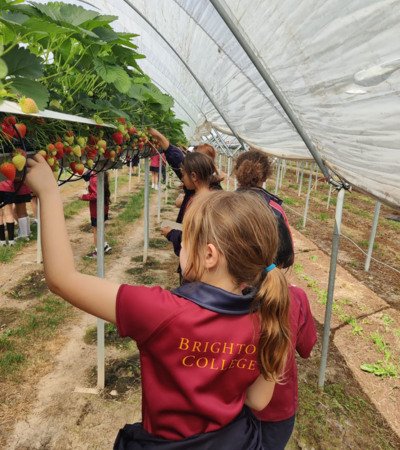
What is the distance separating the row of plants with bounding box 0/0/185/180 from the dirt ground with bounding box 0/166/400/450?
80.4 inches

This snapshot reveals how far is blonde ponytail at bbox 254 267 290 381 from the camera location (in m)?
1.11

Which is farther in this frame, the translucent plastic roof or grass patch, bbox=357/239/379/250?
grass patch, bbox=357/239/379/250

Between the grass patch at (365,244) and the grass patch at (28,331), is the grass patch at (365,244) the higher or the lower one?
the lower one

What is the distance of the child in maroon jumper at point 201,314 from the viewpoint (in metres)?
1.01

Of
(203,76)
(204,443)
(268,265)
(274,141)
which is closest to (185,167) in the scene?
(274,141)

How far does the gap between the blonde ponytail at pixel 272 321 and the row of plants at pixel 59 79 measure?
2.54 feet

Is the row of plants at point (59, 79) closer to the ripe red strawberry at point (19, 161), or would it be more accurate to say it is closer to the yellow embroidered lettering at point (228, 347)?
the ripe red strawberry at point (19, 161)

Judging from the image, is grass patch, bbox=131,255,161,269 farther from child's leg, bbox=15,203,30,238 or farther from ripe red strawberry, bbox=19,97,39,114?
ripe red strawberry, bbox=19,97,39,114

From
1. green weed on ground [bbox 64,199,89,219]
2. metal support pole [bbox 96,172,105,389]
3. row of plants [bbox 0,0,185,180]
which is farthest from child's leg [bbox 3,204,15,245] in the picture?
row of plants [bbox 0,0,185,180]

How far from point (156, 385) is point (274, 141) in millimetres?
3362

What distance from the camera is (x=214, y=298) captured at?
1.04m

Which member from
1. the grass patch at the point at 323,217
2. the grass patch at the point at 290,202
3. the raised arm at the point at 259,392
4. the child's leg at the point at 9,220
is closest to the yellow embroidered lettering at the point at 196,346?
the raised arm at the point at 259,392

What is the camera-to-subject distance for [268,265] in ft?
3.77

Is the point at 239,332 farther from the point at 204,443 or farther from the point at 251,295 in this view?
the point at 204,443
